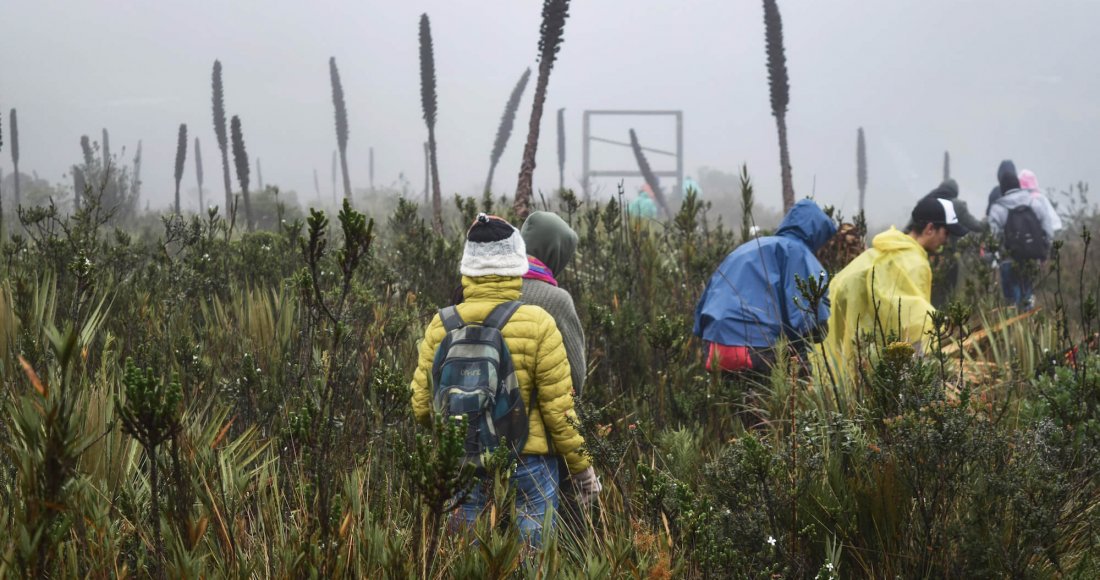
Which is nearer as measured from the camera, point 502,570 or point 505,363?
point 502,570

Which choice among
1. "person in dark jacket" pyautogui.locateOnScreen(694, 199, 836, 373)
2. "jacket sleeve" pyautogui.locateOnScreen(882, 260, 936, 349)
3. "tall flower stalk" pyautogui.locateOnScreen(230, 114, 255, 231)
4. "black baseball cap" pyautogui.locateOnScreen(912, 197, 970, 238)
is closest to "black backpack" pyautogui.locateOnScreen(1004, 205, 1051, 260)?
"black baseball cap" pyautogui.locateOnScreen(912, 197, 970, 238)

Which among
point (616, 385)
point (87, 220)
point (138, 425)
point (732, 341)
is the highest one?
point (87, 220)

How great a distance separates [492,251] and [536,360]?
0.40 meters

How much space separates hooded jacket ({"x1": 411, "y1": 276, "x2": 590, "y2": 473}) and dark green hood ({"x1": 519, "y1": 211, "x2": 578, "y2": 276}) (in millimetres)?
469

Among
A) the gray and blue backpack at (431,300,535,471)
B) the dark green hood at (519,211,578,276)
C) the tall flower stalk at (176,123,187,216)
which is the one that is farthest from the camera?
the tall flower stalk at (176,123,187,216)

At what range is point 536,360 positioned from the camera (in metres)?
2.88

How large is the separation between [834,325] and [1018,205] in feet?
20.1

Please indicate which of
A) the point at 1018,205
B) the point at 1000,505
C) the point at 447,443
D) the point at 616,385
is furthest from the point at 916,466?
the point at 1018,205

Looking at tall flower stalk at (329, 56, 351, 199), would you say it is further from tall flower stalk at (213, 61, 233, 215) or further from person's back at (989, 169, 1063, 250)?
person's back at (989, 169, 1063, 250)

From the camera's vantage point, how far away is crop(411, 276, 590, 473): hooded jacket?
286cm

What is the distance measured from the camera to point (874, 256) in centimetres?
429

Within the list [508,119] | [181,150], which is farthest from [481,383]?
[508,119]

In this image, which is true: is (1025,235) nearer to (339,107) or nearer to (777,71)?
(777,71)

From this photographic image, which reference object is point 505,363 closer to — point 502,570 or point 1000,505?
point 502,570
